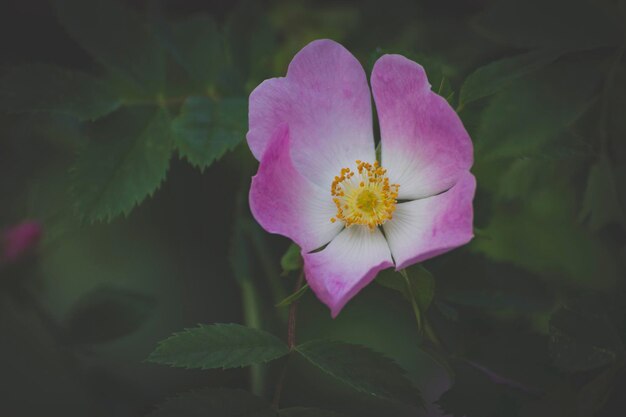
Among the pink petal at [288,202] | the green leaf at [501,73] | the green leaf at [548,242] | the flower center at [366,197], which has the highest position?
the green leaf at [501,73]

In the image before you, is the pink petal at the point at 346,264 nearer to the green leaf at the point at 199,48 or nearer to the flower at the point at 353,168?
the flower at the point at 353,168

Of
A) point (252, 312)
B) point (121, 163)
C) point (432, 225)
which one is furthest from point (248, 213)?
point (432, 225)

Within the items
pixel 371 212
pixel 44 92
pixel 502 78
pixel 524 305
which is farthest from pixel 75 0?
pixel 524 305

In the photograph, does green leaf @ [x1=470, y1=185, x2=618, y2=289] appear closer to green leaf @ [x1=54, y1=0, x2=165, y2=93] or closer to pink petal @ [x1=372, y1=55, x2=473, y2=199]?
pink petal @ [x1=372, y1=55, x2=473, y2=199]

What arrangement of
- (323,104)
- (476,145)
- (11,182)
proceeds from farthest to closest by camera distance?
(11,182)
(323,104)
(476,145)

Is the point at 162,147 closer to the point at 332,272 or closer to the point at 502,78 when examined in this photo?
the point at 332,272

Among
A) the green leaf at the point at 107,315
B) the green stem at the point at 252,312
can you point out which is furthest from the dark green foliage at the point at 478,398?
the green leaf at the point at 107,315
